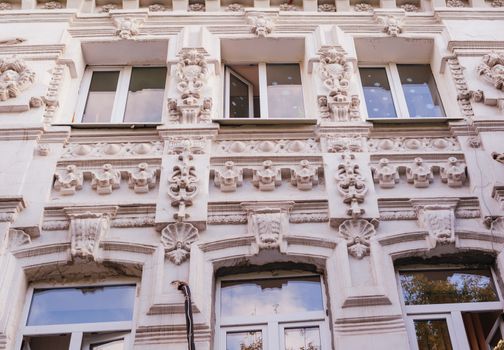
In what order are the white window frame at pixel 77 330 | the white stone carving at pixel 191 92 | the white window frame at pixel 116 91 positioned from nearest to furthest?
the white window frame at pixel 77 330
the white stone carving at pixel 191 92
the white window frame at pixel 116 91

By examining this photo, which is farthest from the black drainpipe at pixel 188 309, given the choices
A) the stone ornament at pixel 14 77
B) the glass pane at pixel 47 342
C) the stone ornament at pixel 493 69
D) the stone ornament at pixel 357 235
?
the stone ornament at pixel 493 69

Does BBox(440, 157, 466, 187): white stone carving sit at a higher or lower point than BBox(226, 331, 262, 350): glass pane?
higher

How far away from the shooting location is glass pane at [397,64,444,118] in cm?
1062

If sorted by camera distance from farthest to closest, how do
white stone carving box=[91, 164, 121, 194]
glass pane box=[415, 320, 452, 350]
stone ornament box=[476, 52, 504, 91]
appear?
stone ornament box=[476, 52, 504, 91] < white stone carving box=[91, 164, 121, 194] < glass pane box=[415, 320, 452, 350]

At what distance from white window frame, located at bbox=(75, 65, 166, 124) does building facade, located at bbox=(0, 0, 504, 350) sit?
0.11ft

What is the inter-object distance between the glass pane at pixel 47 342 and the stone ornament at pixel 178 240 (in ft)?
4.86

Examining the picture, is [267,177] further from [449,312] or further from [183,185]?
[449,312]

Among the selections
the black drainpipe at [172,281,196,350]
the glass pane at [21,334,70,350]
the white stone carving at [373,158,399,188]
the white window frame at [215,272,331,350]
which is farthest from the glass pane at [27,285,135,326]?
the white stone carving at [373,158,399,188]

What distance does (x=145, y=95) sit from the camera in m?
10.8

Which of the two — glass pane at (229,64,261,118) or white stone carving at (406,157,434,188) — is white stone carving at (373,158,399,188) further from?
glass pane at (229,64,261,118)

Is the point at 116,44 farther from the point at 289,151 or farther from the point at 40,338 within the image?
the point at 40,338

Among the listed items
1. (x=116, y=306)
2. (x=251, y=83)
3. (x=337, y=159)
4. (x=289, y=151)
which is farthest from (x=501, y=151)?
(x=116, y=306)

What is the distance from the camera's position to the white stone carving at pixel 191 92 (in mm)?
9664

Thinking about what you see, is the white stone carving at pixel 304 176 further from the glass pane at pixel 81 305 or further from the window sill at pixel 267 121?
the glass pane at pixel 81 305
